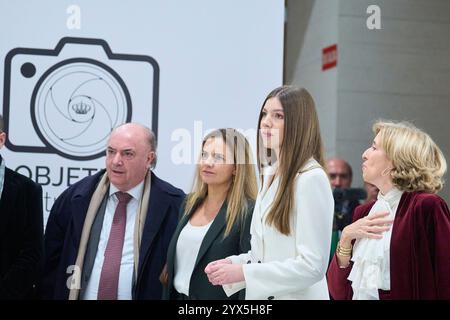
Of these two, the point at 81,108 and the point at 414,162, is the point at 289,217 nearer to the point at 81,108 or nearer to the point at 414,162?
the point at 414,162

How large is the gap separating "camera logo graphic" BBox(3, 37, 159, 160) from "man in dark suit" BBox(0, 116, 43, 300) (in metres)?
0.42

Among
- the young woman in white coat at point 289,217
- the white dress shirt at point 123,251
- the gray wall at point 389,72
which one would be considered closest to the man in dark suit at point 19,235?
the white dress shirt at point 123,251

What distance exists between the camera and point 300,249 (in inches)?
115

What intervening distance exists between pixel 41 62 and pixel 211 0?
1018 millimetres

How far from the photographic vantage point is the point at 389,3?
19.5 ft

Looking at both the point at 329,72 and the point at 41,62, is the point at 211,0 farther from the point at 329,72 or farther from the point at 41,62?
the point at 329,72

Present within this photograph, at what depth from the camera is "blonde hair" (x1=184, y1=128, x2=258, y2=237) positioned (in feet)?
11.5

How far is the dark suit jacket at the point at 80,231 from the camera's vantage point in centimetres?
374

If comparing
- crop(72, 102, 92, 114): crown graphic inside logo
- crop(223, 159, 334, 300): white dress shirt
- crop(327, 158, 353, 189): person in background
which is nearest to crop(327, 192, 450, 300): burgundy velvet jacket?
crop(223, 159, 334, 300): white dress shirt

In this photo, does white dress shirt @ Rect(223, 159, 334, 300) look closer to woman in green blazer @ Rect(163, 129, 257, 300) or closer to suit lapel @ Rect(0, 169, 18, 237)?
woman in green blazer @ Rect(163, 129, 257, 300)

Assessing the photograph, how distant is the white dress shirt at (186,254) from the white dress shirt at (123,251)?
0.31 meters

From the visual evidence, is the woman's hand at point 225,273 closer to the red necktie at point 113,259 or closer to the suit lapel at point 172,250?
the suit lapel at point 172,250

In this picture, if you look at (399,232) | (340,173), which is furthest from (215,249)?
(340,173)

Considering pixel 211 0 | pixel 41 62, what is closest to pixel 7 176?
pixel 41 62
